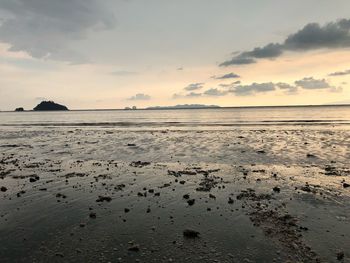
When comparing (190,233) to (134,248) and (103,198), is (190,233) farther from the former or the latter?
(103,198)

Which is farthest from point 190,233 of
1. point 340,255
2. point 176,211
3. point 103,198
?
point 103,198

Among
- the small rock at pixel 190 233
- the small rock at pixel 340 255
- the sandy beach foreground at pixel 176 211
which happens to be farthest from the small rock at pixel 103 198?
the small rock at pixel 340 255

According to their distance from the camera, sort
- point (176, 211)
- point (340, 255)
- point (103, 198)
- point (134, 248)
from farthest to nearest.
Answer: point (103, 198) < point (176, 211) < point (134, 248) < point (340, 255)

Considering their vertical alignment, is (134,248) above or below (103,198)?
below

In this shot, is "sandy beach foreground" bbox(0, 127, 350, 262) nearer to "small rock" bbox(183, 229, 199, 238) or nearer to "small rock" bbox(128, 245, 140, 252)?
"small rock" bbox(183, 229, 199, 238)

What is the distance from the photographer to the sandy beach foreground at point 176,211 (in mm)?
14703

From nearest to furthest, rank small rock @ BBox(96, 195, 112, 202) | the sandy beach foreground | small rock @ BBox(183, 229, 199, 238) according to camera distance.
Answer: the sandy beach foreground
small rock @ BBox(183, 229, 199, 238)
small rock @ BBox(96, 195, 112, 202)

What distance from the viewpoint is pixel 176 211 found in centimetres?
1992

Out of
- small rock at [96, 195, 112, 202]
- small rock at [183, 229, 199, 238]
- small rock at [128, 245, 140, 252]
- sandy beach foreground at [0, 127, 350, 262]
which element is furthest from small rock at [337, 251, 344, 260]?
small rock at [96, 195, 112, 202]

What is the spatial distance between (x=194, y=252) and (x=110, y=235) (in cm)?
450

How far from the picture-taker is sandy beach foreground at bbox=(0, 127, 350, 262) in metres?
14.7

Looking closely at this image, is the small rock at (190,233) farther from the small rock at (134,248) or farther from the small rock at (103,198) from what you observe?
the small rock at (103,198)

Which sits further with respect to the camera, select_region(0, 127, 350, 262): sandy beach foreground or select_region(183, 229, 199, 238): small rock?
select_region(183, 229, 199, 238): small rock

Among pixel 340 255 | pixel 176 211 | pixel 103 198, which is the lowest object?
pixel 340 255
